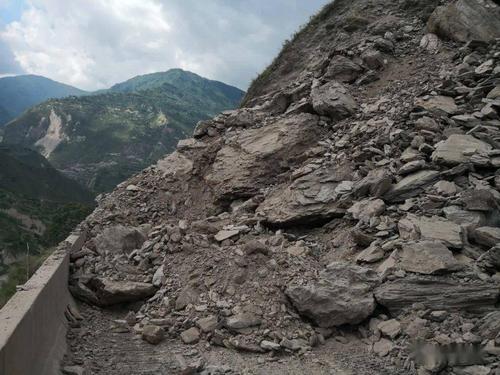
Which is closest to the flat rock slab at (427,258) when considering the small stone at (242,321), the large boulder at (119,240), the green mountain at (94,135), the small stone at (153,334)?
the small stone at (242,321)

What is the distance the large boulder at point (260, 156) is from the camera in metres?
10.7

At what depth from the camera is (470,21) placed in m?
12.4

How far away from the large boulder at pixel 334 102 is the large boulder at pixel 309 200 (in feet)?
7.93

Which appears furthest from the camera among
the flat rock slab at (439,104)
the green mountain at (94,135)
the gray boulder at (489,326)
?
the green mountain at (94,135)

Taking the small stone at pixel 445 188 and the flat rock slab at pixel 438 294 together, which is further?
the small stone at pixel 445 188

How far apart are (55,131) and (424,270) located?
161m

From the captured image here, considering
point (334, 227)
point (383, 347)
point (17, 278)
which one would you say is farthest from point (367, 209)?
point (17, 278)

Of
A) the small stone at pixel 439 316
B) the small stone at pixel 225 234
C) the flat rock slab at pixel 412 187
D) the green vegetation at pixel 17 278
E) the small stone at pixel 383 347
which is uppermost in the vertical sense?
the flat rock slab at pixel 412 187

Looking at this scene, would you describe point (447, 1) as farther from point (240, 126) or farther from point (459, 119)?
point (240, 126)

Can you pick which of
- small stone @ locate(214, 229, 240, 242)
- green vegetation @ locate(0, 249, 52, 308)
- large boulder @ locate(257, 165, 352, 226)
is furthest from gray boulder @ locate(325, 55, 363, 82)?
green vegetation @ locate(0, 249, 52, 308)

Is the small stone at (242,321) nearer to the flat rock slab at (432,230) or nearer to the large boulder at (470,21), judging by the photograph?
the flat rock slab at (432,230)

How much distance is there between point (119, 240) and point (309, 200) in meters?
4.32

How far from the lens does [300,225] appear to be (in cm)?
892

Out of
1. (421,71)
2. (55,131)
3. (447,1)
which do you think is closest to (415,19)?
(447,1)
